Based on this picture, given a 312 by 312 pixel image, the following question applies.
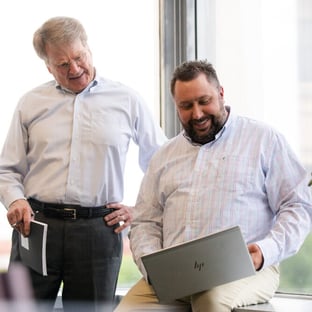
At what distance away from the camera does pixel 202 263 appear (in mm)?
2141

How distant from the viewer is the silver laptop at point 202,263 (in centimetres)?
210

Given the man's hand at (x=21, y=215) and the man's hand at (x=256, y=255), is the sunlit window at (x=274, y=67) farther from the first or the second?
the man's hand at (x=21, y=215)

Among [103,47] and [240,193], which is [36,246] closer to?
[240,193]

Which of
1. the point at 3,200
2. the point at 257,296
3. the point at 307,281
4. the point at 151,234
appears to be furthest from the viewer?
the point at 307,281

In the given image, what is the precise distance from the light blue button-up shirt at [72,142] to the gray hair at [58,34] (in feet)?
0.58

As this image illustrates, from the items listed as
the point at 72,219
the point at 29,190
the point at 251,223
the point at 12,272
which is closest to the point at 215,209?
the point at 251,223

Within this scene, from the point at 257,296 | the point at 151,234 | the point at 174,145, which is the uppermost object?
the point at 174,145

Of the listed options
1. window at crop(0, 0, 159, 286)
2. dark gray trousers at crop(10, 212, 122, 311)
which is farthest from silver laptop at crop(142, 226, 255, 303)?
window at crop(0, 0, 159, 286)

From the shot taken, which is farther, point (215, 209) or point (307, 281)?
point (307, 281)

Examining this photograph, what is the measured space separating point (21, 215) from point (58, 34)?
0.70m

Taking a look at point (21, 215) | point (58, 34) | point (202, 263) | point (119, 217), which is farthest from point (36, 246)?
point (58, 34)

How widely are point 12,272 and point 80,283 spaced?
1.20 ft

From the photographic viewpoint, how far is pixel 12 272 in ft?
9.22

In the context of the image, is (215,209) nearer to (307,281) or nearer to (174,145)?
(174,145)
